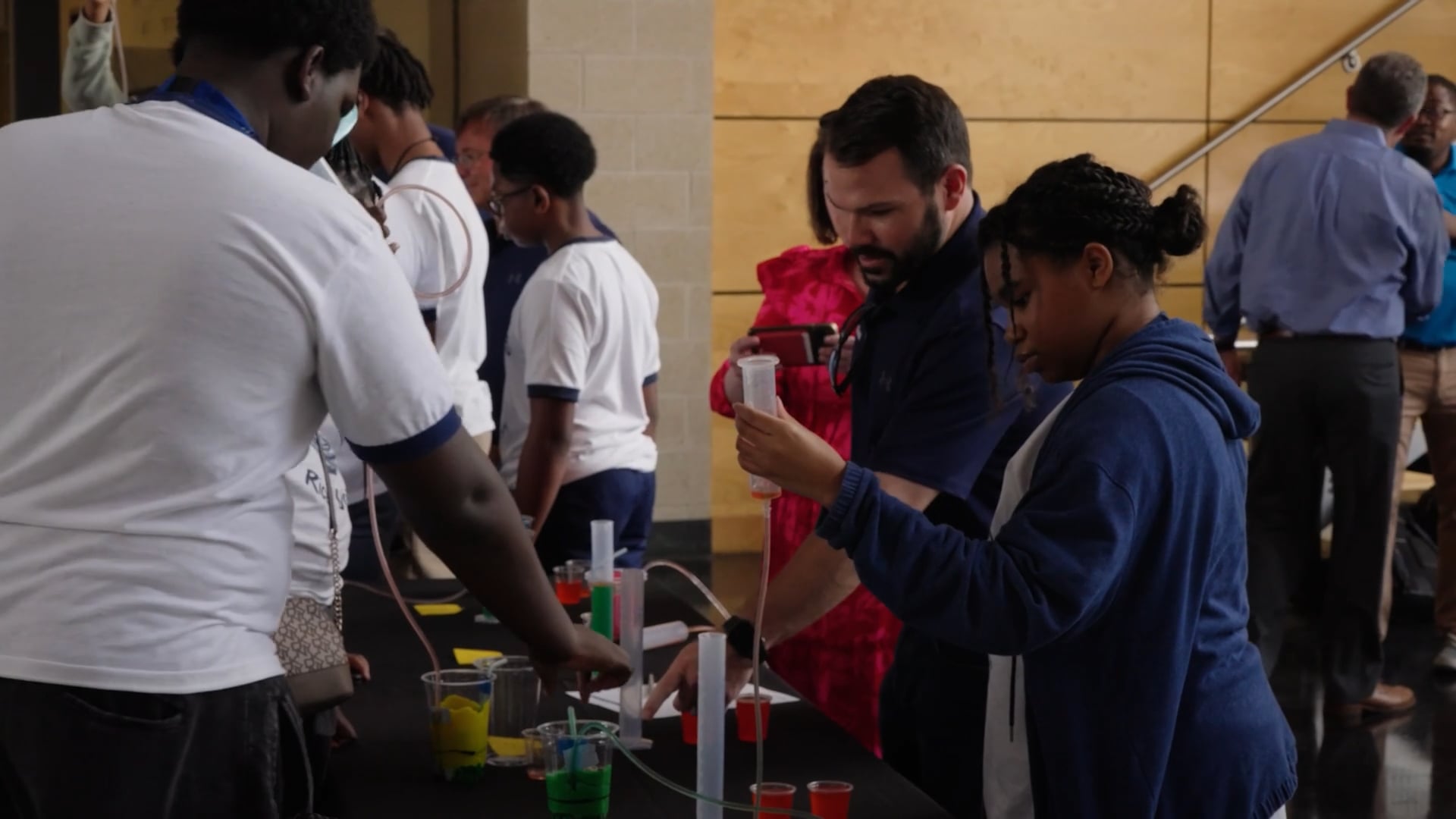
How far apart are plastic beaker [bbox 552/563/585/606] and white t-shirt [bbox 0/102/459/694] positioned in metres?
1.32

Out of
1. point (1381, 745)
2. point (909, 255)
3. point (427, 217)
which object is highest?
point (427, 217)

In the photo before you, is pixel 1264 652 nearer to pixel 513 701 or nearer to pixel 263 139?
pixel 513 701

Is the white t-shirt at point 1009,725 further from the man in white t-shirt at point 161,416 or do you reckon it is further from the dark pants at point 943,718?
the man in white t-shirt at point 161,416

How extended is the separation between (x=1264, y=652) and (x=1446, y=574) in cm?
82

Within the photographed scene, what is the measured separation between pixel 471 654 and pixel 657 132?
370 centimetres

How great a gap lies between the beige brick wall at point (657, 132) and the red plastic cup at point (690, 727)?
4005 millimetres

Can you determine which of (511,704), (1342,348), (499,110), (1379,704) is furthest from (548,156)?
(1379,704)

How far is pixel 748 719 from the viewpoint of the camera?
6.78ft

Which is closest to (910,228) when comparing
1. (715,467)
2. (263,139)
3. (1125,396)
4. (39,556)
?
(1125,396)

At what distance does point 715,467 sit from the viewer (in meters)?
6.54

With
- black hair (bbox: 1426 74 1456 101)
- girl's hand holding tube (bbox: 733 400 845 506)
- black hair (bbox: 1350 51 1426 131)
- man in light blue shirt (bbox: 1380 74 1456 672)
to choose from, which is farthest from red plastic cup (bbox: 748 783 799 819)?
black hair (bbox: 1426 74 1456 101)

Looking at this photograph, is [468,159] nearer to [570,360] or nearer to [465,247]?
[465,247]

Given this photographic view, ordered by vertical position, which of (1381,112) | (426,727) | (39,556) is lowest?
(426,727)

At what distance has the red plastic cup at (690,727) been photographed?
80.4 inches
